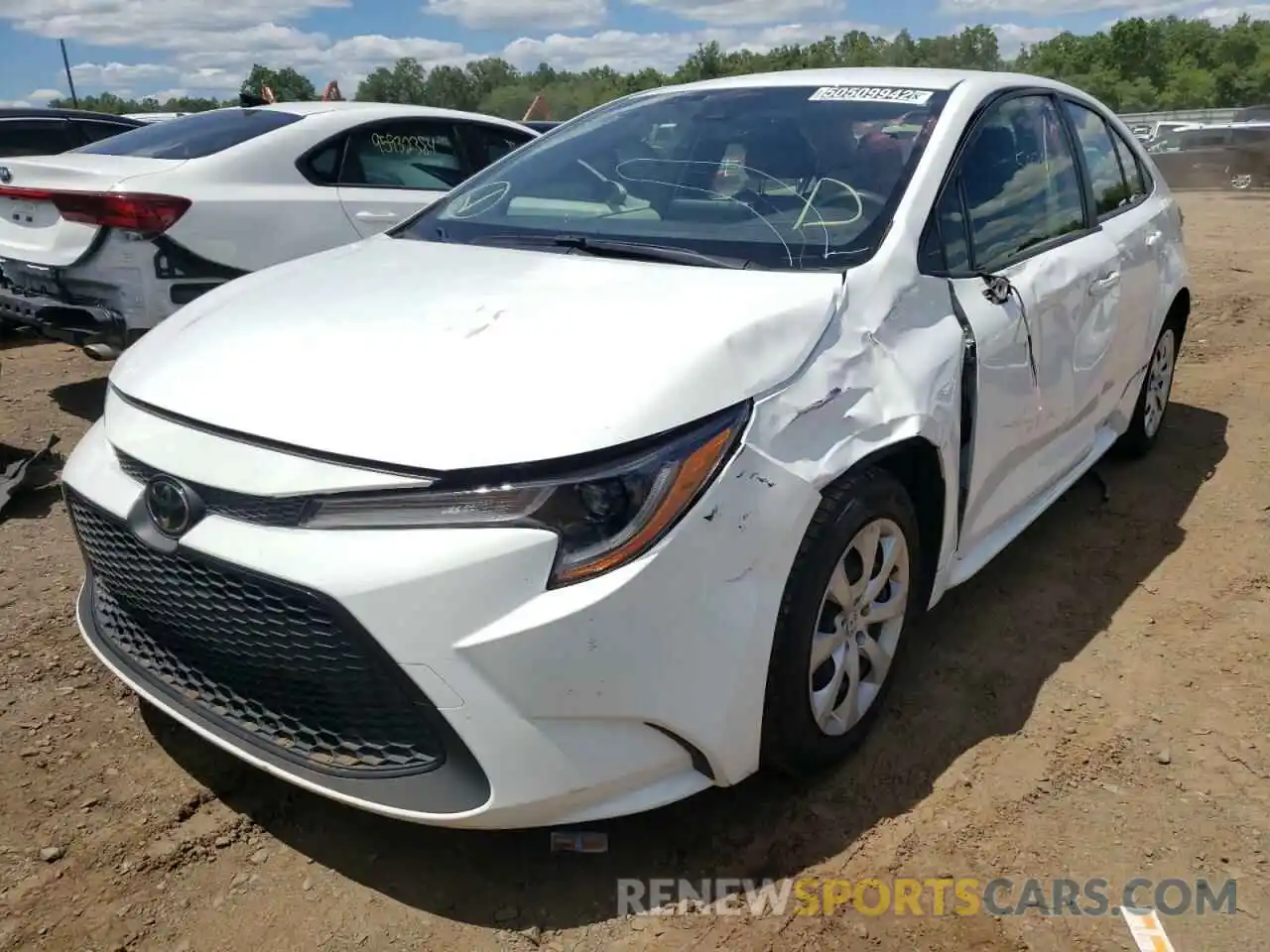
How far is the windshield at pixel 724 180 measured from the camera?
2746mm

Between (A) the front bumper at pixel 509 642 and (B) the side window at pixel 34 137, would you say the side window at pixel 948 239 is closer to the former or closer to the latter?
(A) the front bumper at pixel 509 642

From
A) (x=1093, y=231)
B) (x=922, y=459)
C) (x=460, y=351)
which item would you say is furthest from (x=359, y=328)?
(x=1093, y=231)

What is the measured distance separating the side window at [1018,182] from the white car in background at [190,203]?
3515 mm

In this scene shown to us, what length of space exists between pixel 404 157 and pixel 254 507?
4510 millimetres

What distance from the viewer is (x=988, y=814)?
2506mm

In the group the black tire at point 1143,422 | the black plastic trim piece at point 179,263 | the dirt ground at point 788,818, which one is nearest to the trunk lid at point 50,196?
the black plastic trim piece at point 179,263

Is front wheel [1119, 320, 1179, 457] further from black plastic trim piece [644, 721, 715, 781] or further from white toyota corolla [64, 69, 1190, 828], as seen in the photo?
black plastic trim piece [644, 721, 715, 781]

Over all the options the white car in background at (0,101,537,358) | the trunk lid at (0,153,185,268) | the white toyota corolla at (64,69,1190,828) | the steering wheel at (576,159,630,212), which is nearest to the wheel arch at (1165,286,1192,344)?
the white toyota corolla at (64,69,1190,828)

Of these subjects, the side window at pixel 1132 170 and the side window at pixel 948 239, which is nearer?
the side window at pixel 948 239

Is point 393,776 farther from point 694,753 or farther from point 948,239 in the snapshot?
point 948,239

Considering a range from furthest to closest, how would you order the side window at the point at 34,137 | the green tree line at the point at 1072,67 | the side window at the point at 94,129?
the green tree line at the point at 1072,67, the side window at the point at 94,129, the side window at the point at 34,137

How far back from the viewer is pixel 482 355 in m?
2.15

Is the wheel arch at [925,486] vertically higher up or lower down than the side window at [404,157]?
lower down

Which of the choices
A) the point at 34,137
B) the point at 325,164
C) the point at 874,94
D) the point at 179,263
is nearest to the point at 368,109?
the point at 325,164
